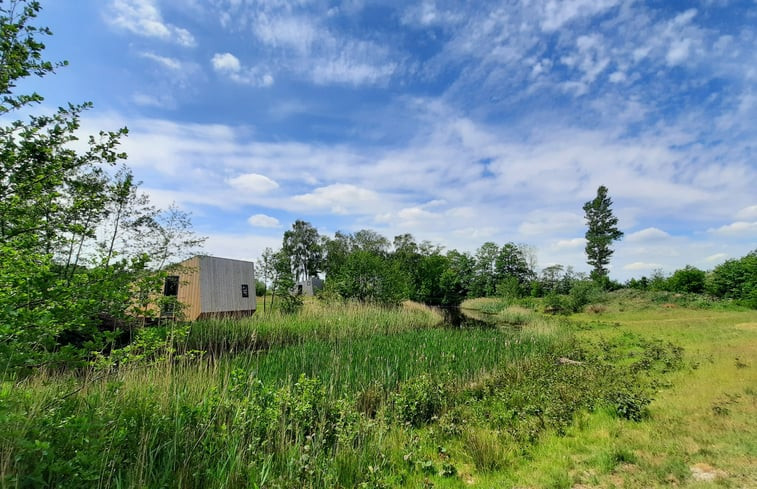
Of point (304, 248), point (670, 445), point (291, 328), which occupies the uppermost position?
point (304, 248)

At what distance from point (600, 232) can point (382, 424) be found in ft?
167

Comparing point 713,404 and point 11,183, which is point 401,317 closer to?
point 713,404

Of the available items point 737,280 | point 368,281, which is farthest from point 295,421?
point 737,280

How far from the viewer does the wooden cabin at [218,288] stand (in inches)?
683

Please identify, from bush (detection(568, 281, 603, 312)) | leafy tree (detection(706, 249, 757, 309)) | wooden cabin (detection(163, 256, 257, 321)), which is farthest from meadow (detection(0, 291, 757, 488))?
leafy tree (detection(706, 249, 757, 309))

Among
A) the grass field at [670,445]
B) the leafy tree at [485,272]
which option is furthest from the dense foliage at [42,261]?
the leafy tree at [485,272]

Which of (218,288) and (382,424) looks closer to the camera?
(382,424)

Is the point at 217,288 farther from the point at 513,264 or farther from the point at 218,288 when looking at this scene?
the point at 513,264

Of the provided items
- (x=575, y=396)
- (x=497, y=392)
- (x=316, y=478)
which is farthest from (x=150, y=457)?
(x=575, y=396)

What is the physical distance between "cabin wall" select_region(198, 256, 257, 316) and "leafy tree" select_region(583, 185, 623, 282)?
A: 41.1 m

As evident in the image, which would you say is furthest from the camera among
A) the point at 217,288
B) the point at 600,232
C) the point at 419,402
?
the point at 600,232

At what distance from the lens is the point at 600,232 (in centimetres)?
4453

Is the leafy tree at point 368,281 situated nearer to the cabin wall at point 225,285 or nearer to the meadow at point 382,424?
the cabin wall at point 225,285

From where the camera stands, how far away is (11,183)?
3119mm
